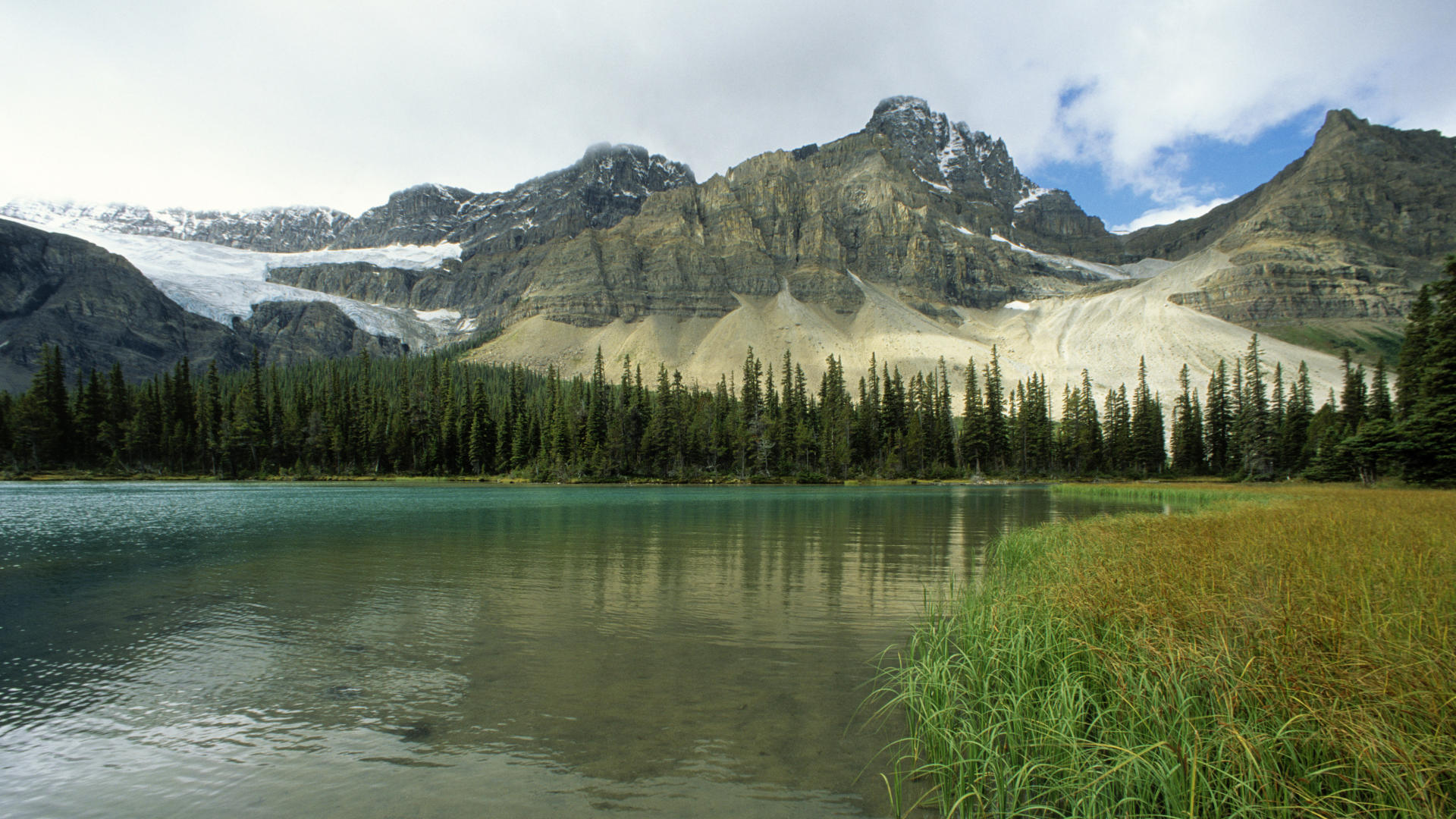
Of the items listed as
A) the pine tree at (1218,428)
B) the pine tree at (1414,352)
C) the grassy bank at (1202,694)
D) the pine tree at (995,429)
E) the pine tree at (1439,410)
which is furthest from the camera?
the pine tree at (995,429)

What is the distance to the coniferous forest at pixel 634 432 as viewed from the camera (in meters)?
102

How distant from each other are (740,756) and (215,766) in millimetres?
5696

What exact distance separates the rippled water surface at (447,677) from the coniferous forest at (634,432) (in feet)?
278

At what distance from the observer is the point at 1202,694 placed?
5746 millimetres

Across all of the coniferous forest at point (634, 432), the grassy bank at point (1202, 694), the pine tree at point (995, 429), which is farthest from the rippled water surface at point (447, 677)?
the pine tree at point (995, 429)

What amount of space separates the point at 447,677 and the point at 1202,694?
9.54m

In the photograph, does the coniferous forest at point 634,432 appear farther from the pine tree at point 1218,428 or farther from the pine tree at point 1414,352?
the pine tree at point 1414,352

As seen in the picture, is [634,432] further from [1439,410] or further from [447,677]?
[447,677]

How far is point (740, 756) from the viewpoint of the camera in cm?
742

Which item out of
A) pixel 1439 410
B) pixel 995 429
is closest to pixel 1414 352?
pixel 1439 410

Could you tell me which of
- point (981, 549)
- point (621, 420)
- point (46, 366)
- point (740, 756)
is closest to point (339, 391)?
point (46, 366)

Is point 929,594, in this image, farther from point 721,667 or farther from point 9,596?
point 9,596

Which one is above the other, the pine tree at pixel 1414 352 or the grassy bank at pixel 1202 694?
the pine tree at pixel 1414 352

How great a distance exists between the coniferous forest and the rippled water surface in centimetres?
8472
